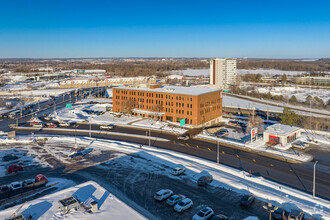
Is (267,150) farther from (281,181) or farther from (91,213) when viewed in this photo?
(91,213)

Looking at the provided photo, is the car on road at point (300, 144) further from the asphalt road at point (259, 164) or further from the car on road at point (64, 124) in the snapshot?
the car on road at point (64, 124)

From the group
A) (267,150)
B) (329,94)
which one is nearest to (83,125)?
(267,150)

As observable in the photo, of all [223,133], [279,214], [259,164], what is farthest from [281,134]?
[279,214]

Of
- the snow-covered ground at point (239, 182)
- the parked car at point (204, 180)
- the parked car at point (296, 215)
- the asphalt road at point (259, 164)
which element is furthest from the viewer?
the asphalt road at point (259, 164)

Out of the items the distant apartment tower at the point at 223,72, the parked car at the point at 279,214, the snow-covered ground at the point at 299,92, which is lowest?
the parked car at the point at 279,214

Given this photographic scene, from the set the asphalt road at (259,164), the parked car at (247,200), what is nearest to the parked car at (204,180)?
the parked car at (247,200)
